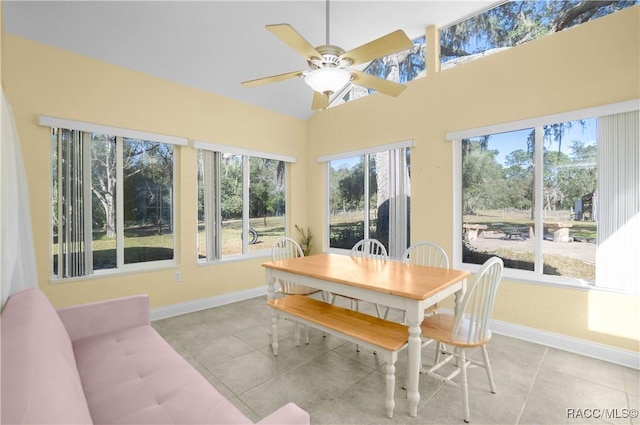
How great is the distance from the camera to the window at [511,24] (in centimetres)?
263

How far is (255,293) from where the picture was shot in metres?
4.18

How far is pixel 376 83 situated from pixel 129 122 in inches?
107

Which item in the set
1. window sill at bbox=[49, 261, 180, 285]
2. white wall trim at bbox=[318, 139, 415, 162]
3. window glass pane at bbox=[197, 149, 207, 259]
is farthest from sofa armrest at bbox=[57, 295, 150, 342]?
white wall trim at bbox=[318, 139, 415, 162]

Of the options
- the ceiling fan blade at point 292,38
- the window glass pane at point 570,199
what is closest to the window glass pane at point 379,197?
the window glass pane at point 570,199

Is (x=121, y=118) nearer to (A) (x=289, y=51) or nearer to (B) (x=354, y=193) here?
(A) (x=289, y=51)

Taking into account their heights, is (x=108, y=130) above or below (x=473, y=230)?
above

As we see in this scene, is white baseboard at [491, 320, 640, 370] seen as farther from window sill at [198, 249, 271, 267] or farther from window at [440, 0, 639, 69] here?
window sill at [198, 249, 271, 267]

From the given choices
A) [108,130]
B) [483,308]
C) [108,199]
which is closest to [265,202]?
[108,199]

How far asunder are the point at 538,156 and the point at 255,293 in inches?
148

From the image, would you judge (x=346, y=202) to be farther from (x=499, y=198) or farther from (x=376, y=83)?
(x=376, y=83)

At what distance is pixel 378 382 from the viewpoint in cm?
209

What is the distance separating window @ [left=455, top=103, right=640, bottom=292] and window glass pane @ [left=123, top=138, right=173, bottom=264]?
3462 millimetres

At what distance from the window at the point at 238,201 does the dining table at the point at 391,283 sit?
161 centimetres

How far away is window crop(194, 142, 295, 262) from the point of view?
3.80 metres
